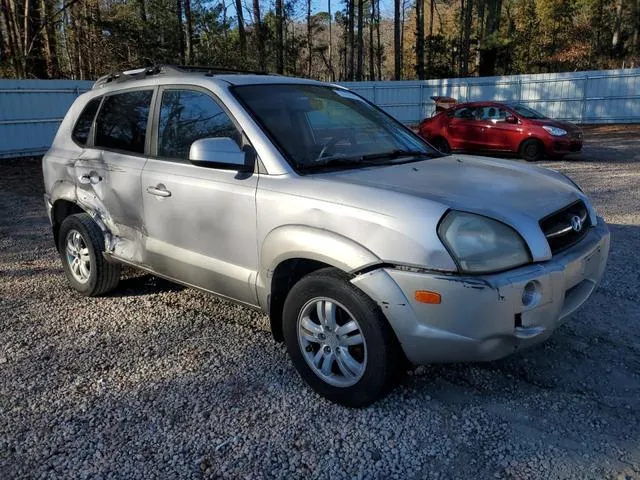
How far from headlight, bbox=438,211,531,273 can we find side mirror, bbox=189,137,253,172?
1.28 m

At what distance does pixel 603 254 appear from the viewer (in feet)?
10.5

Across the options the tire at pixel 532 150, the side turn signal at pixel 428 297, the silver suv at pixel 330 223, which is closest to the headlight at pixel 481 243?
the silver suv at pixel 330 223

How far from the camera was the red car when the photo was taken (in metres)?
13.1

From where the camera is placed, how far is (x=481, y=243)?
2541 mm

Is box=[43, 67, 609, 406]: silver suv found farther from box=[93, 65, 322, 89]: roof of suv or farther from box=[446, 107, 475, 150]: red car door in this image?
box=[446, 107, 475, 150]: red car door

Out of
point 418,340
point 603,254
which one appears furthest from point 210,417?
point 603,254

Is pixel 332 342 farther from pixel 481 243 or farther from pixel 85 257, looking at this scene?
pixel 85 257

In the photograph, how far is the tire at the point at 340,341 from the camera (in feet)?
8.87

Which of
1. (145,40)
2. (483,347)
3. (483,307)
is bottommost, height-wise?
(483,347)

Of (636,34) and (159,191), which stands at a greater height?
(636,34)

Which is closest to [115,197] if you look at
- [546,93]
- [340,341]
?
[340,341]

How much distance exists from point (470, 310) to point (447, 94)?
2447 centimetres

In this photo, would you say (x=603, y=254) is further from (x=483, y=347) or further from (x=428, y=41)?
(x=428, y=41)

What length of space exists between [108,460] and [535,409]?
2.20 metres
